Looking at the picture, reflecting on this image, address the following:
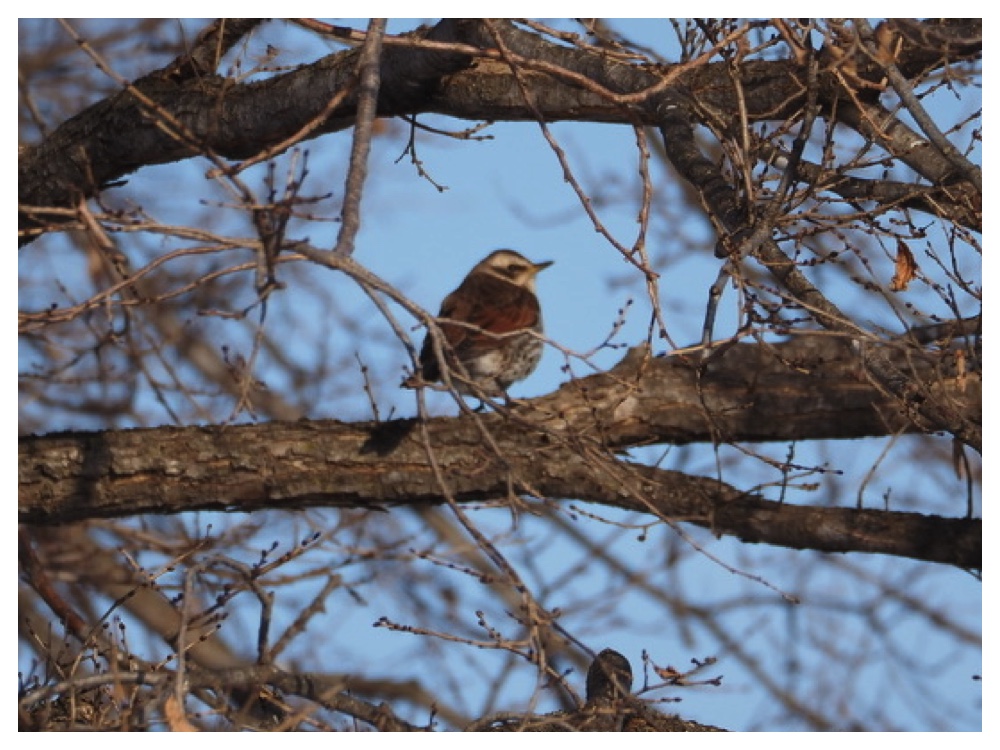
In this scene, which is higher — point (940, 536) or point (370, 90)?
point (370, 90)

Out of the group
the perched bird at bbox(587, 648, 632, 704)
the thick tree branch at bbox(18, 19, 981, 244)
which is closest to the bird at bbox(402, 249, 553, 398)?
the thick tree branch at bbox(18, 19, 981, 244)

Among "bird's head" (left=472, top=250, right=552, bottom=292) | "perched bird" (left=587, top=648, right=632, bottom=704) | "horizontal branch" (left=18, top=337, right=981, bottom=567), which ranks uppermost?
"bird's head" (left=472, top=250, right=552, bottom=292)

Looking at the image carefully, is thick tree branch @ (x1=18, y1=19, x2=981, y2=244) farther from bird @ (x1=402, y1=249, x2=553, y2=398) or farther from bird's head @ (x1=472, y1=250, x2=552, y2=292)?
bird's head @ (x1=472, y1=250, x2=552, y2=292)

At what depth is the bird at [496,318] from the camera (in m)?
6.74

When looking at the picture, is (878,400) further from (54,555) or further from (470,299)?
(54,555)

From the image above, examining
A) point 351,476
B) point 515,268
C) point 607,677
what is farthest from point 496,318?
point 607,677

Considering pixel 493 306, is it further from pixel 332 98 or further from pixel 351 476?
pixel 332 98

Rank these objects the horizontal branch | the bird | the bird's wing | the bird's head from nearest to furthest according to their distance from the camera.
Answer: the horizontal branch, the bird, the bird's wing, the bird's head

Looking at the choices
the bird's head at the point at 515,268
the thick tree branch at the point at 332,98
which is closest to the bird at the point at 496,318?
the bird's head at the point at 515,268

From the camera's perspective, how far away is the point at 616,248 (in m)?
4.80

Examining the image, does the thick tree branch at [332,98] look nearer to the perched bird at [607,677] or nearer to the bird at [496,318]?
the bird at [496,318]

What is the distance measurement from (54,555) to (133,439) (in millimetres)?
3249

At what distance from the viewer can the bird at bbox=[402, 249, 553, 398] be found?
6742 mm
